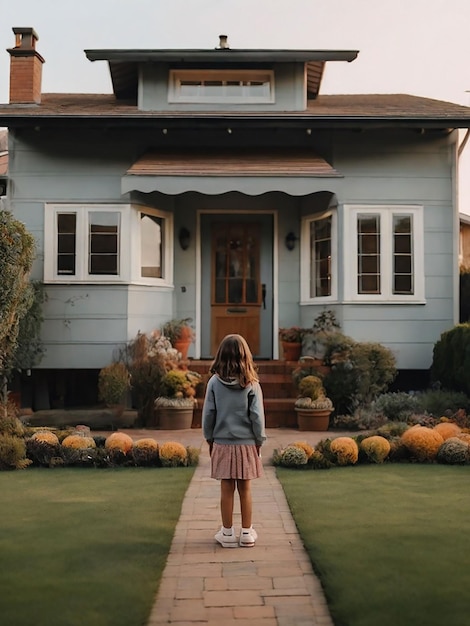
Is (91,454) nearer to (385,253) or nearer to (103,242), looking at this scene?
(103,242)

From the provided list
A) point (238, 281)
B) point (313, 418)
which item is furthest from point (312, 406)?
point (238, 281)

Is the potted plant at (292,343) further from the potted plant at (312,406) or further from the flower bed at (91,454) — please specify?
the flower bed at (91,454)

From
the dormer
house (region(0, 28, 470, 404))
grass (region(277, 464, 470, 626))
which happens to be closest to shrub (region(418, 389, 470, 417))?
house (region(0, 28, 470, 404))

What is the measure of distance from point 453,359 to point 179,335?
188 inches

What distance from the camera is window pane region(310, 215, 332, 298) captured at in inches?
539

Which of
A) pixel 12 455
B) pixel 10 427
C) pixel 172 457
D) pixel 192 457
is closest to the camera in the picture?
pixel 12 455

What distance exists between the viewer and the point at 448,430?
31.1 feet

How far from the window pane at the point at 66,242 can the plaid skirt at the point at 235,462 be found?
8.28 m

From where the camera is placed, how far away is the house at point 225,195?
12.8 meters

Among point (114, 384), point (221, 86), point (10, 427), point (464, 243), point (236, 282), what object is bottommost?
point (10, 427)

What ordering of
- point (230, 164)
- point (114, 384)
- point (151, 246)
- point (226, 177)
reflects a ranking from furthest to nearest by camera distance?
point (151, 246), point (230, 164), point (226, 177), point (114, 384)

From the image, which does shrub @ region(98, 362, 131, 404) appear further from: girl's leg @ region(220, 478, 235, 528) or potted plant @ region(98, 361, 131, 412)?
girl's leg @ region(220, 478, 235, 528)

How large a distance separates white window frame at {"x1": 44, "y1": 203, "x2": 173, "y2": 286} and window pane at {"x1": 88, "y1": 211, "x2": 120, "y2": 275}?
Answer: 70 millimetres

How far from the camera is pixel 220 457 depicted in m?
5.61
